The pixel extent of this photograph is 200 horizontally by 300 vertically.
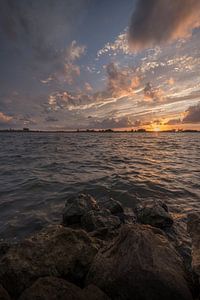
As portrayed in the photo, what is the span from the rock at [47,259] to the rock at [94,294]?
82cm

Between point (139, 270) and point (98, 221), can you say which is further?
point (98, 221)

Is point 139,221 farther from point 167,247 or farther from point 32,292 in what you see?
point 32,292

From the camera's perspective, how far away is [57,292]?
2.62 metres

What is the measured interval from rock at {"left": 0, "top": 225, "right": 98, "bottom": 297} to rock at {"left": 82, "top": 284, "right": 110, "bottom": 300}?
82 centimetres

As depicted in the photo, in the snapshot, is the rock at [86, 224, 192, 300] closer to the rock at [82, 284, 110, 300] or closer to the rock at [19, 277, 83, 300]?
the rock at [82, 284, 110, 300]

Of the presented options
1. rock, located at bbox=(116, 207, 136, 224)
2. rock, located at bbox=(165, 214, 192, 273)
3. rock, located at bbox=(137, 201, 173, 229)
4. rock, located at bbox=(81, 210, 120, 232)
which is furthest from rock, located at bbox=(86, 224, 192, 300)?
rock, located at bbox=(116, 207, 136, 224)

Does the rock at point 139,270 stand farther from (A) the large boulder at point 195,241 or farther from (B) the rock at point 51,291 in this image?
(B) the rock at point 51,291

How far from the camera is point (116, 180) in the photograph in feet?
38.7

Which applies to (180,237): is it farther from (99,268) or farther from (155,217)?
(99,268)

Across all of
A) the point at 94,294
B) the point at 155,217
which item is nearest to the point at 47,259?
the point at 94,294

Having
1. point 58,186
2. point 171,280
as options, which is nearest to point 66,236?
point 171,280

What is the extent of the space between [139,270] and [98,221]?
10.4 ft

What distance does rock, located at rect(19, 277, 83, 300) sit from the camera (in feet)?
8.41

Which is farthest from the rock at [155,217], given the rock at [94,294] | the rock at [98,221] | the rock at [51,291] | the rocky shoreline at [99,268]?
the rock at [51,291]
